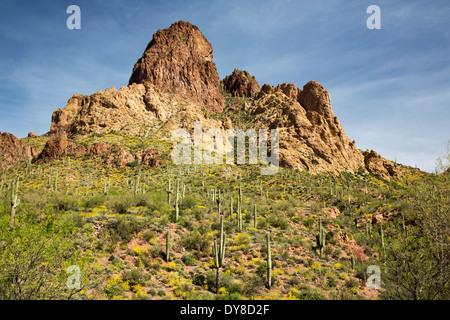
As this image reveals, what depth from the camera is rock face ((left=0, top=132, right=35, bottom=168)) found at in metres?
57.9

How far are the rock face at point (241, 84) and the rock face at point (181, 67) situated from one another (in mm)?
10118

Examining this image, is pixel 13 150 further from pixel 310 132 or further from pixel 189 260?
pixel 310 132

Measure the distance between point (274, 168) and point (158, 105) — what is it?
133 feet

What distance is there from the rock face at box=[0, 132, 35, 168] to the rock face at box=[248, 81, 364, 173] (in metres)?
61.6

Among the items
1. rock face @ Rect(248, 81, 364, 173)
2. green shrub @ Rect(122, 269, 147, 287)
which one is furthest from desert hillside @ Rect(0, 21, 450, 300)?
rock face @ Rect(248, 81, 364, 173)

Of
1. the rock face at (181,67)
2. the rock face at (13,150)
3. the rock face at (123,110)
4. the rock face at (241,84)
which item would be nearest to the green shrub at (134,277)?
the rock face at (123,110)

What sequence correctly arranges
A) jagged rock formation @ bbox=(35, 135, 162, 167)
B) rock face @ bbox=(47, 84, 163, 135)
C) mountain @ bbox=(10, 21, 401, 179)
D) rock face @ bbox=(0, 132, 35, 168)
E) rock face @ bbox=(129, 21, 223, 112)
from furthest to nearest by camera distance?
rock face @ bbox=(129, 21, 223, 112) < mountain @ bbox=(10, 21, 401, 179) < rock face @ bbox=(47, 84, 163, 135) < rock face @ bbox=(0, 132, 35, 168) < jagged rock formation @ bbox=(35, 135, 162, 167)

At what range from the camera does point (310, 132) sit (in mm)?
62062

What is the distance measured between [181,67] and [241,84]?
29.8m

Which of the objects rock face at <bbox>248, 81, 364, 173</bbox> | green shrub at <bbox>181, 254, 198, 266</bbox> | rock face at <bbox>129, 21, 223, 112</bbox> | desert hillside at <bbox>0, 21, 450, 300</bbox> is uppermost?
rock face at <bbox>129, 21, 223, 112</bbox>

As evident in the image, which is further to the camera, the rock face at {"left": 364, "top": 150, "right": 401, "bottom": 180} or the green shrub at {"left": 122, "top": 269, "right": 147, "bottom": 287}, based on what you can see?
the rock face at {"left": 364, "top": 150, "right": 401, "bottom": 180}

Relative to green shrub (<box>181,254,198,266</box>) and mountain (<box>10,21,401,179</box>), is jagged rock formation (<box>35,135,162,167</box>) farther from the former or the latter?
green shrub (<box>181,254,198,266</box>)

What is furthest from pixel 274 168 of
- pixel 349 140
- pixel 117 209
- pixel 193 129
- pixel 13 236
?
pixel 13 236
